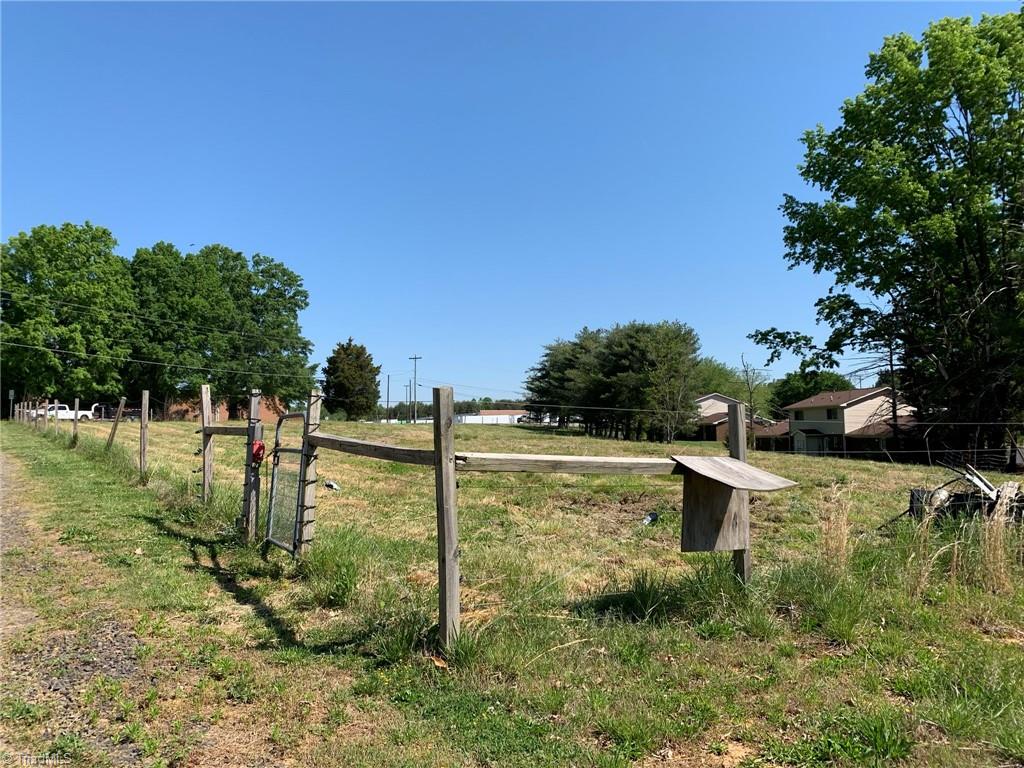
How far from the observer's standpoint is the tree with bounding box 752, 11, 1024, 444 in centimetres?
2322

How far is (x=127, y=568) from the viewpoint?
595 cm

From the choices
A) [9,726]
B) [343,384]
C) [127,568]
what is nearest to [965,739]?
[9,726]

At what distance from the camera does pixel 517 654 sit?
3.75 m

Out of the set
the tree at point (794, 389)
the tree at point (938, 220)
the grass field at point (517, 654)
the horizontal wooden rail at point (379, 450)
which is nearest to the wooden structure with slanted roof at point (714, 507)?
the grass field at point (517, 654)

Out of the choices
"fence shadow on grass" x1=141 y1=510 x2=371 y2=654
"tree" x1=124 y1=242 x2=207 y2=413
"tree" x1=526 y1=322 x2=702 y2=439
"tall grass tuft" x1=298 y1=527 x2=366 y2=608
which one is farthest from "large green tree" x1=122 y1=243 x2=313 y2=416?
"tall grass tuft" x1=298 y1=527 x2=366 y2=608

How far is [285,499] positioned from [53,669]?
8.67 ft

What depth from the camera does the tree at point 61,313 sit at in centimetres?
4294

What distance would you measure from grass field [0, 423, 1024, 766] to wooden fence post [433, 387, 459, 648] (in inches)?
5.4

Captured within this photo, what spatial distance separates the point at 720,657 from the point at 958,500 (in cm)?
494

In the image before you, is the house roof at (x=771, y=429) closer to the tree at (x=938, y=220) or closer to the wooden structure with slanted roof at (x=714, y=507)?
the tree at (x=938, y=220)

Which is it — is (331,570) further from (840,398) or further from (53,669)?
(840,398)

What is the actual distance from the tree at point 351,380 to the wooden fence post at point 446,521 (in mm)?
71756

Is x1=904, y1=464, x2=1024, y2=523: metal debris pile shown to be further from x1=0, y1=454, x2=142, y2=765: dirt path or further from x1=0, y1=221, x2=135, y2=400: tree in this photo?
x1=0, y1=221, x2=135, y2=400: tree

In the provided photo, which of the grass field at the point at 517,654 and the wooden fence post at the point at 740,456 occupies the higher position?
the wooden fence post at the point at 740,456
